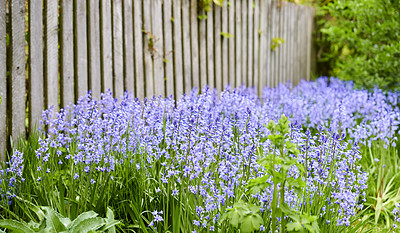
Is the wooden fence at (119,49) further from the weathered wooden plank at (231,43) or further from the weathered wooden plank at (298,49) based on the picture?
the weathered wooden plank at (298,49)

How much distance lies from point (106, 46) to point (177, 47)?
3.88 ft

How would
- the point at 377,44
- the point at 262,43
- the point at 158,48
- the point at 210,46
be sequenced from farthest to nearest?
the point at 262,43 < the point at 377,44 < the point at 210,46 < the point at 158,48

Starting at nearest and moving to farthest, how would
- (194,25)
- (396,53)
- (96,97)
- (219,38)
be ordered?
(96,97) < (194,25) < (219,38) < (396,53)

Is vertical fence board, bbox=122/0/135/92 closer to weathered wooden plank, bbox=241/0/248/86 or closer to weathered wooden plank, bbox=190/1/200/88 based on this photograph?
weathered wooden plank, bbox=190/1/200/88

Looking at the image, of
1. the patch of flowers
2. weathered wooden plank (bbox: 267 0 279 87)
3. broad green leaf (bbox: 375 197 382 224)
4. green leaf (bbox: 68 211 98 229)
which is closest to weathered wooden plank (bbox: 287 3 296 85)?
weathered wooden plank (bbox: 267 0 279 87)

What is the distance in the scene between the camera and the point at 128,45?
14.8 ft

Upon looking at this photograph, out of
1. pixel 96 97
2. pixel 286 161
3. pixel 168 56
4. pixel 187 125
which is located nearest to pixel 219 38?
pixel 168 56

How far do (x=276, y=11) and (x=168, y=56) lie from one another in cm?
332

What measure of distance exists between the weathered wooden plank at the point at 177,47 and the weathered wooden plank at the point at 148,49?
440 mm

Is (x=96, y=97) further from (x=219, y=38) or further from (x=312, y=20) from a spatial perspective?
(x=312, y=20)

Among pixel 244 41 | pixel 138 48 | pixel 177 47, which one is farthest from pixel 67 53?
pixel 244 41

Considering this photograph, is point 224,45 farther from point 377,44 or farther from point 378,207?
point 378,207

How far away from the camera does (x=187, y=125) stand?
287 centimetres

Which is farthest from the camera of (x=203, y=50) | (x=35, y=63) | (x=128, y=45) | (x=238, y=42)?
(x=238, y=42)
